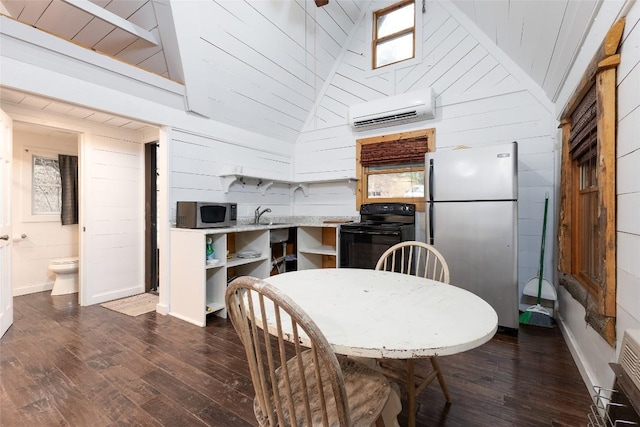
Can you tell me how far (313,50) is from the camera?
368 centimetres

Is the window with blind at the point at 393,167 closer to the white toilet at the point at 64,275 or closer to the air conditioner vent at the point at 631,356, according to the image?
the air conditioner vent at the point at 631,356

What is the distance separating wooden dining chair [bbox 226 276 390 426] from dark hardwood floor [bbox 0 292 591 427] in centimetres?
69

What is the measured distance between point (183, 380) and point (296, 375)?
1.14 metres

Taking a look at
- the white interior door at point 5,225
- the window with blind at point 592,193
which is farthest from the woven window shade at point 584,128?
the white interior door at point 5,225

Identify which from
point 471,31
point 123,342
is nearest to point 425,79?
point 471,31

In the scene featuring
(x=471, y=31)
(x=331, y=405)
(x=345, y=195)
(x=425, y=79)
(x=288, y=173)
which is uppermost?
(x=471, y=31)

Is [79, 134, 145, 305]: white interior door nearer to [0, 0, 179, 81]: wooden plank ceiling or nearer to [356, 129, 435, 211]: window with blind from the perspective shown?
[0, 0, 179, 81]: wooden plank ceiling

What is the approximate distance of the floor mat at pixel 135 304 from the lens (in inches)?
122

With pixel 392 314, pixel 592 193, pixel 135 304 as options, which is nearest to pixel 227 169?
pixel 135 304

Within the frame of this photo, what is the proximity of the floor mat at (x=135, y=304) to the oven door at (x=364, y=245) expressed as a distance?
2212mm

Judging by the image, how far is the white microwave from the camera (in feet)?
9.17

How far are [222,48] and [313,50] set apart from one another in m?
1.24

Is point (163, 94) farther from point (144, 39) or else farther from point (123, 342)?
point (123, 342)

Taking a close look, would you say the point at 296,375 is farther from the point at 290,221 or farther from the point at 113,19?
the point at 290,221
